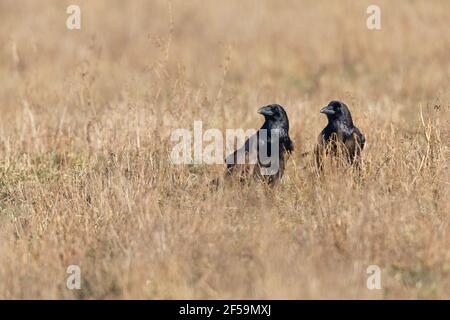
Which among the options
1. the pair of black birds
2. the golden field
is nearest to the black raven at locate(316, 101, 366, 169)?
the pair of black birds

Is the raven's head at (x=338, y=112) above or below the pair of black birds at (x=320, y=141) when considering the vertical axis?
above

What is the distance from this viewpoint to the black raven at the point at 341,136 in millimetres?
7879

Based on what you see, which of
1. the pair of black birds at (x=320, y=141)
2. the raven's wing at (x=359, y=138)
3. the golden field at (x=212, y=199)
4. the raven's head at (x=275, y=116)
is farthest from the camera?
the raven's head at (x=275, y=116)

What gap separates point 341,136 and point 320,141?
0.68 ft

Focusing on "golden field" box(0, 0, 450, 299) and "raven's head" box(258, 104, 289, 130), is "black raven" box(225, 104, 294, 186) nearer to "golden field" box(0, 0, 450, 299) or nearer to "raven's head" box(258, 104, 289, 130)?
"raven's head" box(258, 104, 289, 130)

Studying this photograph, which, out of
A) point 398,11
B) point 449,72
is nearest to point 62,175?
point 449,72

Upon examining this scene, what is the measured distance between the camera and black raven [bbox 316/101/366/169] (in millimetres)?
7879

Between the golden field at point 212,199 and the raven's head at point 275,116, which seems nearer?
the golden field at point 212,199

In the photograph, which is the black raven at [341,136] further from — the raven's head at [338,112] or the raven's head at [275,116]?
the raven's head at [275,116]

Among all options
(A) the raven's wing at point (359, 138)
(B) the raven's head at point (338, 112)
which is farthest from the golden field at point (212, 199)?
(B) the raven's head at point (338, 112)

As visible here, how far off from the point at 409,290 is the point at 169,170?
8.94 feet

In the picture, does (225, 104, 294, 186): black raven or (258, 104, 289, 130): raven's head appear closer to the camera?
(225, 104, 294, 186): black raven

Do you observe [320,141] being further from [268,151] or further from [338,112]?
[268,151]

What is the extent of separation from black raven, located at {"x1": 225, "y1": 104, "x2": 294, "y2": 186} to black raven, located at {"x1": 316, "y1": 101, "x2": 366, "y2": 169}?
13.6 inches
